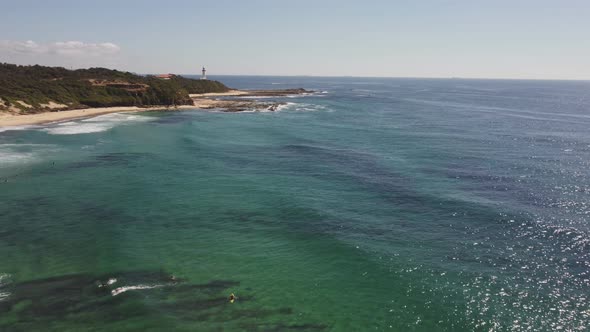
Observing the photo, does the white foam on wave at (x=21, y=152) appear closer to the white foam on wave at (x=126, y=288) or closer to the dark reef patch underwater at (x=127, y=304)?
the dark reef patch underwater at (x=127, y=304)

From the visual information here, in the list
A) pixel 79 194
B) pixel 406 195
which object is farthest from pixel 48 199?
pixel 406 195

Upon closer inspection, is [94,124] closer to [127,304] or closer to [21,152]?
[21,152]

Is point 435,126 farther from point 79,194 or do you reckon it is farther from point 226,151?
point 79,194

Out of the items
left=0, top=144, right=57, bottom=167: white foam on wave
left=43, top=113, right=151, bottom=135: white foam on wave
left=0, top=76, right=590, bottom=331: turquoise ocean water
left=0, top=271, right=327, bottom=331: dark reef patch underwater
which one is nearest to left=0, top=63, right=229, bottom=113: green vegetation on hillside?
left=43, top=113, right=151, bottom=135: white foam on wave

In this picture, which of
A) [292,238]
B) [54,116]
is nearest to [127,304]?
[292,238]

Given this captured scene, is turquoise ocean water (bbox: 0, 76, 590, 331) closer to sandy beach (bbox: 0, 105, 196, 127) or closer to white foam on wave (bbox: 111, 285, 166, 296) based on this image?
white foam on wave (bbox: 111, 285, 166, 296)

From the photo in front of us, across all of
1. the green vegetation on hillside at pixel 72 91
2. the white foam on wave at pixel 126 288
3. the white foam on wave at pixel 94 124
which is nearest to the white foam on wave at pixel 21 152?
the white foam on wave at pixel 94 124
